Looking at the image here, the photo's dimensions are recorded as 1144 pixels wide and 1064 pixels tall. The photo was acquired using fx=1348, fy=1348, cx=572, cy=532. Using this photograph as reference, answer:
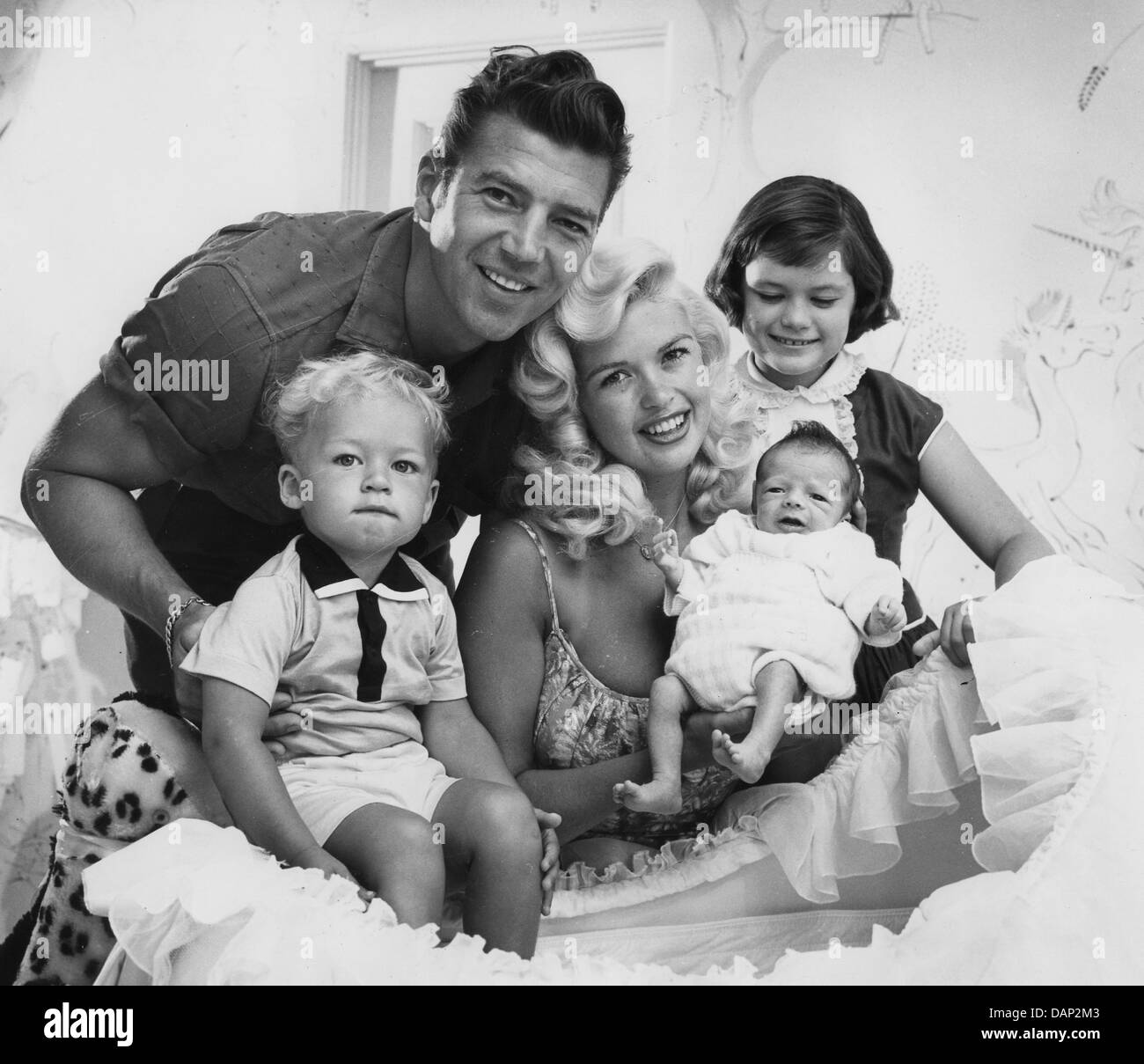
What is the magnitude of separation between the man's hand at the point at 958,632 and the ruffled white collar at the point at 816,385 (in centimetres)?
35

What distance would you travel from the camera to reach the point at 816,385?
70.2 inches

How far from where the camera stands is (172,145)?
1.82 m

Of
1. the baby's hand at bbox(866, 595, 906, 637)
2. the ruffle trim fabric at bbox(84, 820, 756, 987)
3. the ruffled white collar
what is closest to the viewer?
the ruffle trim fabric at bbox(84, 820, 756, 987)

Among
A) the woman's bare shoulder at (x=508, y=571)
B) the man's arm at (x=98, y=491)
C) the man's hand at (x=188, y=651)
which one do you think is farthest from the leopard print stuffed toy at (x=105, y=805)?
the woman's bare shoulder at (x=508, y=571)

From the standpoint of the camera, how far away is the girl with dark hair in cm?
174

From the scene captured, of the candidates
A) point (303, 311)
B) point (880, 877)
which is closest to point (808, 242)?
point (303, 311)

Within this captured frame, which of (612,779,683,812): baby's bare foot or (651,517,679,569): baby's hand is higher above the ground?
(651,517,679,569): baby's hand

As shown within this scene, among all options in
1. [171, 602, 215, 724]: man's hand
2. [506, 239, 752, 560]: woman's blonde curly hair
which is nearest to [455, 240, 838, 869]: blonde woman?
[506, 239, 752, 560]: woman's blonde curly hair

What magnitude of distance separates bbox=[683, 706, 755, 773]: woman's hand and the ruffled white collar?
46cm

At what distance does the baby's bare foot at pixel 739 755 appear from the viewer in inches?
55.7

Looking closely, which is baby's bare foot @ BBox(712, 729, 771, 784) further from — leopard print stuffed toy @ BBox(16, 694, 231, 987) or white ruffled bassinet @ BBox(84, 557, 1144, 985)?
leopard print stuffed toy @ BBox(16, 694, 231, 987)

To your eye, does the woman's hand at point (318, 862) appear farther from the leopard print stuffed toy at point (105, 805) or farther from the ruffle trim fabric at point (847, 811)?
the ruffle trim fabric at point (847, 811)
